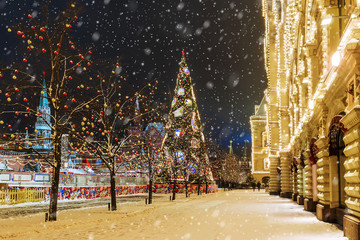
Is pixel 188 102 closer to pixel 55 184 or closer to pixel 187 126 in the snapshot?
pixel 187 126

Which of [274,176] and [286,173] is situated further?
[274,176]

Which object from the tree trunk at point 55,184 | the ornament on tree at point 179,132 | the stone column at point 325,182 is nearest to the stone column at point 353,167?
the stone column at point 325,182

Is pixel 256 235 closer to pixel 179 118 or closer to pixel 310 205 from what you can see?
pixel 310 205

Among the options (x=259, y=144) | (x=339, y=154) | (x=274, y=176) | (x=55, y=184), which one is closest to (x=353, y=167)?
(x=339, y=154)

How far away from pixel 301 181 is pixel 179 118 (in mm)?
25273

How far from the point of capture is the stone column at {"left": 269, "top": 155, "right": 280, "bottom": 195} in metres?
51.4

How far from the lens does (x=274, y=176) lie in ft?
171

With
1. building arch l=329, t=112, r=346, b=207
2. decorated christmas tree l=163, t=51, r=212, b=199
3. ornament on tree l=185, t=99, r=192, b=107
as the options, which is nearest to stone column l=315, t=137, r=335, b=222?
building arch l=329, t=112, r=346, b=207

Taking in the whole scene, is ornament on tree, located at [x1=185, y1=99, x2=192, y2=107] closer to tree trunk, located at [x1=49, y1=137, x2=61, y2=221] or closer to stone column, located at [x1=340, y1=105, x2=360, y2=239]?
tree trunk, located at [x1=49, y1=137, x2=61, y2=221]

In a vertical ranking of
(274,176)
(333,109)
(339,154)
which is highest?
Answer: (333,109)

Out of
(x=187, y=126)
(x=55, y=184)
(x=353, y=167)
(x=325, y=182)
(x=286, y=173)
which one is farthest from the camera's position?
(x=187, y=126)

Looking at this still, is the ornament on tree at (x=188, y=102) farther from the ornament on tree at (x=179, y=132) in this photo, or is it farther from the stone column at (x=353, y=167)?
the stone column at (x=353, y=167)

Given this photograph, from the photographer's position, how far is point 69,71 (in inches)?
751

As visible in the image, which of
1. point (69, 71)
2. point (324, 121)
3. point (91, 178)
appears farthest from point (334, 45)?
point (91, 178)
